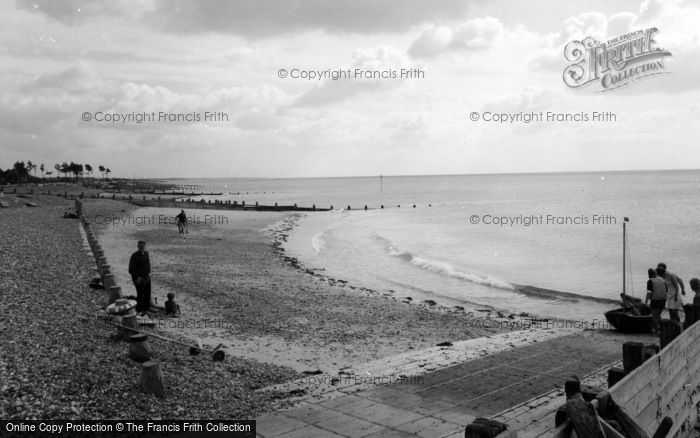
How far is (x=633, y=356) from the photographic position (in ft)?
19.1

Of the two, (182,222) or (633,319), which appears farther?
(182,222)

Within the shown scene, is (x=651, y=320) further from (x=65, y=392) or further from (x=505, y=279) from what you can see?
(x=505, y=279)

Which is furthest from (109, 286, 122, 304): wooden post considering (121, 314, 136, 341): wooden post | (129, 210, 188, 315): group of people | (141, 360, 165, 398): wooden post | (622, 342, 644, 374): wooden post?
(622, 342, 644, 374): wooden post

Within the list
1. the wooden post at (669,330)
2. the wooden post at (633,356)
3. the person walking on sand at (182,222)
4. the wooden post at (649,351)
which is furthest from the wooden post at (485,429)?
the person walking on sand at (182,222)

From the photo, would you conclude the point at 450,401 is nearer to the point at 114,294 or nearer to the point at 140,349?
the point at 140,349

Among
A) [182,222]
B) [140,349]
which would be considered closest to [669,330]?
[140,349]

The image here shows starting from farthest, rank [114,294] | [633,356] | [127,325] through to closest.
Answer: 1. [114,294]
2. [127,325]
3. [633,356]

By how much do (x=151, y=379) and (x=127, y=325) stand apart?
3.16 meters

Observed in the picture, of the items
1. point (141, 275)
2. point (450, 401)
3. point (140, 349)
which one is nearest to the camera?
point (450, 401)

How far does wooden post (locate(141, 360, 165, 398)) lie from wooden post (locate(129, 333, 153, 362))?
4.61 feet

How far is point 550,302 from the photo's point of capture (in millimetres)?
21812

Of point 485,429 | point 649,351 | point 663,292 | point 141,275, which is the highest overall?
point 485,429

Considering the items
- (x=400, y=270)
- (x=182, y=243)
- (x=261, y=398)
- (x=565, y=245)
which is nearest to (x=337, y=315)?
(x=261, y=398)

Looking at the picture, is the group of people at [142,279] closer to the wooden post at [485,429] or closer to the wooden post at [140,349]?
the wooden post at [140,349]
